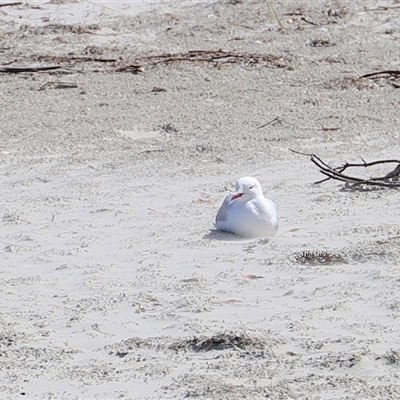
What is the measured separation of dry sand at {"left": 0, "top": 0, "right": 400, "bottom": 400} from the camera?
3615mm

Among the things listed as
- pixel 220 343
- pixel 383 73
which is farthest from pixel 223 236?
pixel 383 73

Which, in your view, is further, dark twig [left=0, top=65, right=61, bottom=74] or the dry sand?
dark twig [left=0, top=65, right=61, bottom=74]

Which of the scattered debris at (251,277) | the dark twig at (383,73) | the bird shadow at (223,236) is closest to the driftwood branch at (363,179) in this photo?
the bird shadow at (223,236)

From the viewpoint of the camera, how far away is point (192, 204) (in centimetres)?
554

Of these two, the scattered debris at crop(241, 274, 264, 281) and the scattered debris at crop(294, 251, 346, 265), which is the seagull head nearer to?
the scattered debris at crop(294, 251, 346, 265)

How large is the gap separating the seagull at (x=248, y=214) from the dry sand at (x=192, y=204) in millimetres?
Result: 64

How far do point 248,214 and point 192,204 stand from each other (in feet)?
2.29

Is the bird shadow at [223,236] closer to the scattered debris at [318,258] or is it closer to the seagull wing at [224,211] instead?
the seagull wing at [224,211]

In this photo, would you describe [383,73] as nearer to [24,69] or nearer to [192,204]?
[24,69]

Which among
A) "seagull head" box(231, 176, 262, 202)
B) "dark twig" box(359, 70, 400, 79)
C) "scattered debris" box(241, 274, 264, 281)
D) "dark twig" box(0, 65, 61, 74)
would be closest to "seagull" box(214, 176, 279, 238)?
"seagull head" box(231, 176, 262, 202)

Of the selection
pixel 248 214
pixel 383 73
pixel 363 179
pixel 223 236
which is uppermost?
pixel 248 214

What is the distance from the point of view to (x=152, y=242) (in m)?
4.94

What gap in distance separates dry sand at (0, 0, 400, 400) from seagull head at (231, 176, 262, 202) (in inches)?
8.0

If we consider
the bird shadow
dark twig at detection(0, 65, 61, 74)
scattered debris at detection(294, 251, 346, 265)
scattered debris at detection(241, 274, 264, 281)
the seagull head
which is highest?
the seagull head
